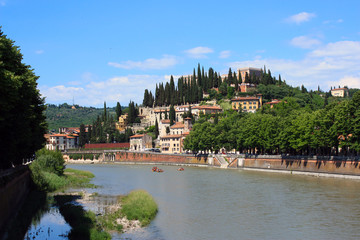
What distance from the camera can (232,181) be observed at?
5425 cm

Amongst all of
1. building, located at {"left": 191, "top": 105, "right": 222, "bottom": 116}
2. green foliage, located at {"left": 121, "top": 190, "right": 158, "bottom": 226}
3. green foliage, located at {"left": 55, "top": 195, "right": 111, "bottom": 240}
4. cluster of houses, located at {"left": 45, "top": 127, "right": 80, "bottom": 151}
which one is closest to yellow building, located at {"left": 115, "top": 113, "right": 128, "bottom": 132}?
cluster of houses, located at {"left": 45, "top": 127, "right": 80, "bottom": 151}

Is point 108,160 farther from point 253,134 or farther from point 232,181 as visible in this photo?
point 232,181

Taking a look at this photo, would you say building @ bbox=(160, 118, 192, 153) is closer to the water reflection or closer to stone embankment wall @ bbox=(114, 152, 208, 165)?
stone embankment wall @ bbox=(114, 152, 208, 165)

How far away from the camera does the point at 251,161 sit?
7462 centimetres

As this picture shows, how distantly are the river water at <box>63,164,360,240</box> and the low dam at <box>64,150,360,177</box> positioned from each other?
370 centimetres

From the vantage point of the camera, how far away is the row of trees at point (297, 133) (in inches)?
2133

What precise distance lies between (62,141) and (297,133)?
106 meters

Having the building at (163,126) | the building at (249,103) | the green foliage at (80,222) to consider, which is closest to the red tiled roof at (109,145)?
the building at (163,126)

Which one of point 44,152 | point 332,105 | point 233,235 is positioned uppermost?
point 332,105

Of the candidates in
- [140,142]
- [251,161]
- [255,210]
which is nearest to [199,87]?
[140,142]

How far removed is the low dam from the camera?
2143 inches

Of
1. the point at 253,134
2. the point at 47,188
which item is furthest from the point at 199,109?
the point at 47,188

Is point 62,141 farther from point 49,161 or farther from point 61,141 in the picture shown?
point 49,161

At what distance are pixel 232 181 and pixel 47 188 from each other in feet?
74.4
